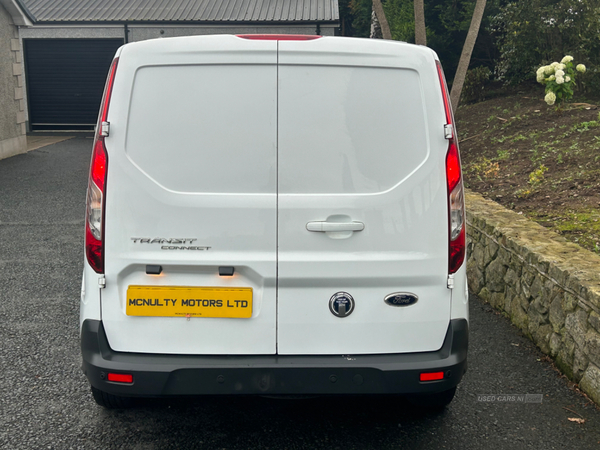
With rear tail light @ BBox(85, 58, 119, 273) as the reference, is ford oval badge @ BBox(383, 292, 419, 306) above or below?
below

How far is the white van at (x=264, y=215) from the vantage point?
2.77 metres

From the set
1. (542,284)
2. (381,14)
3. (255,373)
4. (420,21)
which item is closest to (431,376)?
(255,373)

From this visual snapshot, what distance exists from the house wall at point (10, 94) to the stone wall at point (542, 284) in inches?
495

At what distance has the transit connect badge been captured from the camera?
2.82 metres

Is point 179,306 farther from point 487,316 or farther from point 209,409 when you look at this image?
point 487,316

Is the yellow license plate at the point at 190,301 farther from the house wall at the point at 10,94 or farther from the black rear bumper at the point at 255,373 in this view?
the house wall at the point at 10,94

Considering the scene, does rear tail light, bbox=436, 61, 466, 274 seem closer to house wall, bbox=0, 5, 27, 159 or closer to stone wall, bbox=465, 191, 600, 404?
stone wall, bbox=465, 191, 600, 404

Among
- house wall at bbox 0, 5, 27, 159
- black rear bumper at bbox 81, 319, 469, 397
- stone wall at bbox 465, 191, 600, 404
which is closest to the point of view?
black rear bumper at bbox 81, 319, 469, 397

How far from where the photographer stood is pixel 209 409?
3535mm

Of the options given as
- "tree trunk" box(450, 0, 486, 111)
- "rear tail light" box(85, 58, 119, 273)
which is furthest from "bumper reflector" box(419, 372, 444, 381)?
"tree trunk" box(450, 0, 486, 111)

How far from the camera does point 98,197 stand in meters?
2.82

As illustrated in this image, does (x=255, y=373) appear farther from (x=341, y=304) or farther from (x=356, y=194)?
(x=356, y=194)

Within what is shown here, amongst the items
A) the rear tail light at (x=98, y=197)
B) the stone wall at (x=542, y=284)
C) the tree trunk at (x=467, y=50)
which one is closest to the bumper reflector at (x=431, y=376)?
the stone wall at (x=542, y=284)

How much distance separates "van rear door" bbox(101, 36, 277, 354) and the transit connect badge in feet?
0.85
